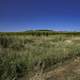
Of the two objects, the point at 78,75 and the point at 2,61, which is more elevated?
the point at 2,61

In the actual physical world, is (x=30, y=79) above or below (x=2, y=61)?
below

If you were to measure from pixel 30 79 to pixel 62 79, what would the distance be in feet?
3.22

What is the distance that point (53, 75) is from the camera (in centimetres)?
590

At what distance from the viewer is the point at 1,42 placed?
11305 millimetres

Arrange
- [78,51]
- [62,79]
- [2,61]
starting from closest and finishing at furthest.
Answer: [62,79] → [2,61] → [78,51]

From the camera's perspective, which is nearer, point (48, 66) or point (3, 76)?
point (3, 76)

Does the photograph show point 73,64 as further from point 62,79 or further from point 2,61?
point 2,61

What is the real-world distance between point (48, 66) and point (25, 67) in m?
0.99

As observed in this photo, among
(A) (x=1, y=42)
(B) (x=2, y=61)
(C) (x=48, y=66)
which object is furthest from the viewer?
(A) (x=1, y=42)

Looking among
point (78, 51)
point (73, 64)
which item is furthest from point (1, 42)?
point (73, 64)

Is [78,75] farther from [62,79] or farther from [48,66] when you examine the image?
[48,66]

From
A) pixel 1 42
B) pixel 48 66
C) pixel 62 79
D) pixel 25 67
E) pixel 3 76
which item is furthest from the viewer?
pixel 1 42

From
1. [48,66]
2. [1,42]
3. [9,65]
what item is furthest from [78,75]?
[1,42]

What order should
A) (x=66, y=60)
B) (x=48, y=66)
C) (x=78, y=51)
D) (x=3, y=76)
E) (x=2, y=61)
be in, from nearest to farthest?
(x=3, y=76) < (x=2, y=61) < (x=48, y=66) < (x=66, y=60) < (x=78, y=51)
